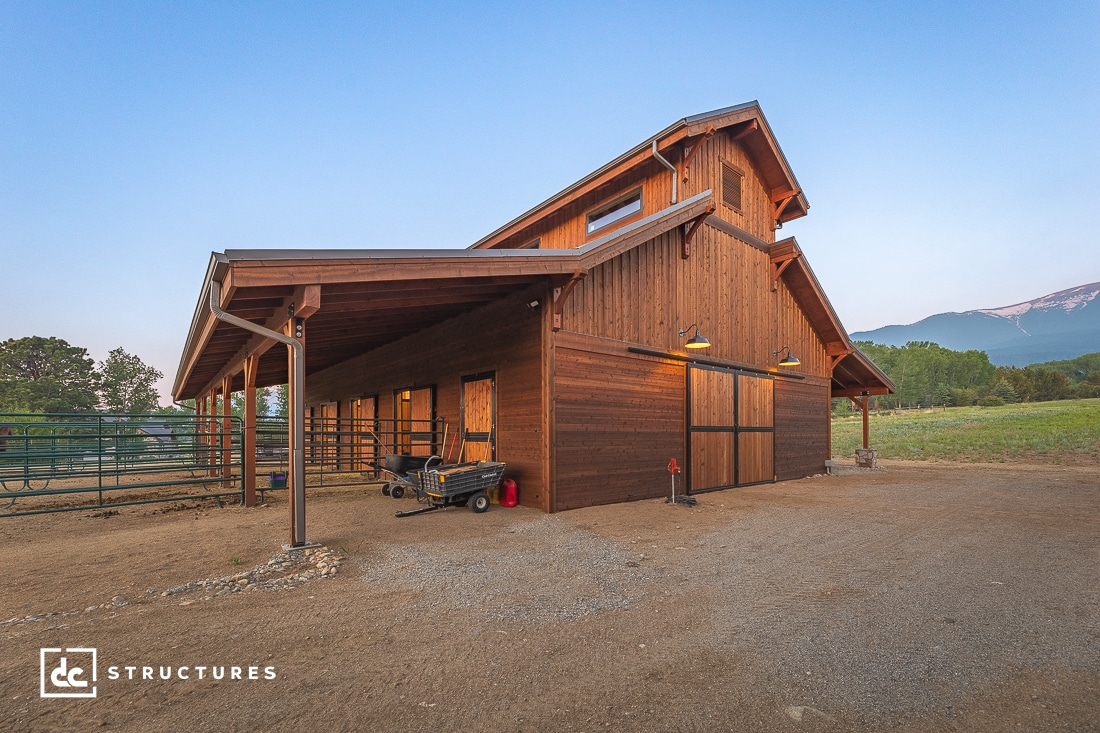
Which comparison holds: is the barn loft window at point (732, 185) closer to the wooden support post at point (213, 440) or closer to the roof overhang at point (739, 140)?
the roof overhang at point (739, 140)

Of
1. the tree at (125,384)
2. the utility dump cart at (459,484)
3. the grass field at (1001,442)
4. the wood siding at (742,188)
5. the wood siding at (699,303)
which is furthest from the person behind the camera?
the tree at (125,384)

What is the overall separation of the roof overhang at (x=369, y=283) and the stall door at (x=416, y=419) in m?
1.79

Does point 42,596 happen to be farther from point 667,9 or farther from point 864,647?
point 667,9

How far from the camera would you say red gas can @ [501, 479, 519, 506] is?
29.6 ft

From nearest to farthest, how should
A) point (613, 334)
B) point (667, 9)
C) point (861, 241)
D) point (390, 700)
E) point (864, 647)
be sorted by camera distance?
point (390, 700) < point (864, 647) < point (613, 334) < point (667, 9) < point (861, 241)

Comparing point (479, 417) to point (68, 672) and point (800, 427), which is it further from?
point (800, 427)

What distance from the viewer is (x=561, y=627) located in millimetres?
3795

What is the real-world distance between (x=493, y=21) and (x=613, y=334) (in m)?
22.2

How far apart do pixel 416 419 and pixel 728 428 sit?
8.06 meters

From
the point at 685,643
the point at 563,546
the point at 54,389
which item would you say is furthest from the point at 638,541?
the point at 54,389

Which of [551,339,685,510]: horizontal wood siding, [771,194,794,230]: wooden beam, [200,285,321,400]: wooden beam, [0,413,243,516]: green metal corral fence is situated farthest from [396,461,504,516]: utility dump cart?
[771,194,794,230]: wooden beam

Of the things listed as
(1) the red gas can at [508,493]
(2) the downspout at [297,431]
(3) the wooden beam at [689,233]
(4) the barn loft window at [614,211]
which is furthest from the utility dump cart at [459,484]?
(4) the barn loft window at [614,211]

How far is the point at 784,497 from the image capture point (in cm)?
1088

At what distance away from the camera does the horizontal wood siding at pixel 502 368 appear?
347 inches
